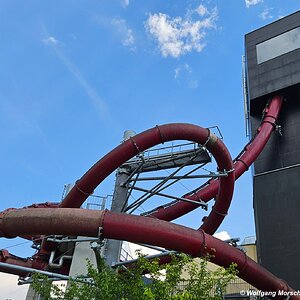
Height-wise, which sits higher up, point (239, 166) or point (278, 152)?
point (278, 152)

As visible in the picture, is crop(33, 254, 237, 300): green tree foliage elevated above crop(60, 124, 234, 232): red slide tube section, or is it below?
below

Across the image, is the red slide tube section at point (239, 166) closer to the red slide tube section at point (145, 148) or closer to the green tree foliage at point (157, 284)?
the red slide tube section at point (145, 148)

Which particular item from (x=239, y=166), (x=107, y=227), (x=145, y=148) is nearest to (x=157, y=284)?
(x=107, y=227)

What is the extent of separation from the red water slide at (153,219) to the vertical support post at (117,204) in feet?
5.65

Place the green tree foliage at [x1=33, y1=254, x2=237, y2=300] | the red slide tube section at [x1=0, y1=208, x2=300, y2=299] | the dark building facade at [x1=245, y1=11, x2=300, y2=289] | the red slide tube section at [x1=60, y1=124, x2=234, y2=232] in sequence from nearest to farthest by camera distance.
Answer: the green tree foliage at [x1=33, y1=254, x2=237, y2=300]
the red slide tube section at [x1=0, y1=208, x2=300, y2=299]
the red slide tube section at [x1=60, y1=124, x2=234, y2=232]
the dark building facade at [x1=245, y1=11, x2=300, y2=289]

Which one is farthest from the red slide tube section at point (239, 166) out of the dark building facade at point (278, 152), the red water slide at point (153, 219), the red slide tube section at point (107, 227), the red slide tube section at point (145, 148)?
the red slide tube section at point (107, 227)

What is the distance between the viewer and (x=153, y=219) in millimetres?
14516

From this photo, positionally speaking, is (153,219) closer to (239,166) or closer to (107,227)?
(107,227)

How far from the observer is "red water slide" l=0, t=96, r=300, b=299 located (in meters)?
13.9

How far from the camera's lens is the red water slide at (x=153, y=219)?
547 inches

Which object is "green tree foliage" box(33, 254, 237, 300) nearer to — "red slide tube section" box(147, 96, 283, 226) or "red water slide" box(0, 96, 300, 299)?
"red water slide" box(0, 96, 300, 299)

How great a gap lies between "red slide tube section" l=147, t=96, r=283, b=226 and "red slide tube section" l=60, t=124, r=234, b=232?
366 centimetres

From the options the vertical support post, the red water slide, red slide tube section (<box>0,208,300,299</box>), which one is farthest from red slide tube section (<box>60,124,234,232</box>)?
red slide tube section (<box>0,208,300,299</box>)

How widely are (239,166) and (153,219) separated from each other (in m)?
10.7
